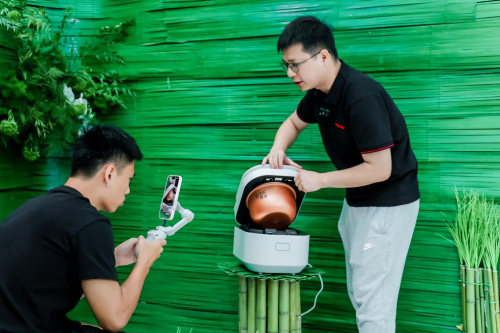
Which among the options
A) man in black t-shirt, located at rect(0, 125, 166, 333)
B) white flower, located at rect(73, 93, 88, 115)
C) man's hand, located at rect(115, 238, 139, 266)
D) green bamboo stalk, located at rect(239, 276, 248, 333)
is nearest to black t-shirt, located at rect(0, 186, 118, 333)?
man in black t-shirt, located at rect(0, 125, 166, 333)

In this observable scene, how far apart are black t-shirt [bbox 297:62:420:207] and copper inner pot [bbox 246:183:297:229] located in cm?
28

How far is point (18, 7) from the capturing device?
2723 mm

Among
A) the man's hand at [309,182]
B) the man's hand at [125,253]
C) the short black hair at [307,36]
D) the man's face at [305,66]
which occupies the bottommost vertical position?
the man's hand at [125,253]

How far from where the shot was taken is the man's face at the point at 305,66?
200cm

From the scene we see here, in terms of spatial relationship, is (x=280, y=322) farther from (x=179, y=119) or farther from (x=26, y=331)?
(x=179, y=119)

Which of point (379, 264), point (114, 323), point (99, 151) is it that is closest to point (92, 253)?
point (114, 323)

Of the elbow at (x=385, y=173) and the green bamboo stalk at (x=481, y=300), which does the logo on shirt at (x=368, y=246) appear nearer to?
the elbow at (x=385, y=173)

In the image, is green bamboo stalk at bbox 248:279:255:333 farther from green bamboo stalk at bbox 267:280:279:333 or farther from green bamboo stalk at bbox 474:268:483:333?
A: green bamboo stalk at bbox 474:268:483:333

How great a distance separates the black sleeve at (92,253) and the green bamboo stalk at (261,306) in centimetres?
83

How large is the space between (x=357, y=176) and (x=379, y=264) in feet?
1.22

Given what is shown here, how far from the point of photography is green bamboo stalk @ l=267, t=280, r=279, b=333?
216 centimetres

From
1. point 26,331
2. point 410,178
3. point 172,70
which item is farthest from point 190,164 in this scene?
point 26,331

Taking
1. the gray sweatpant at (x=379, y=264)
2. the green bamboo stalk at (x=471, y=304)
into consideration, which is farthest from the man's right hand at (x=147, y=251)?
the green bamboo stalk at (x=471, y=304)

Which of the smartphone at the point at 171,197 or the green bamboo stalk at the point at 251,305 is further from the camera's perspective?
the green bamboo stalk at the point at 251,305
